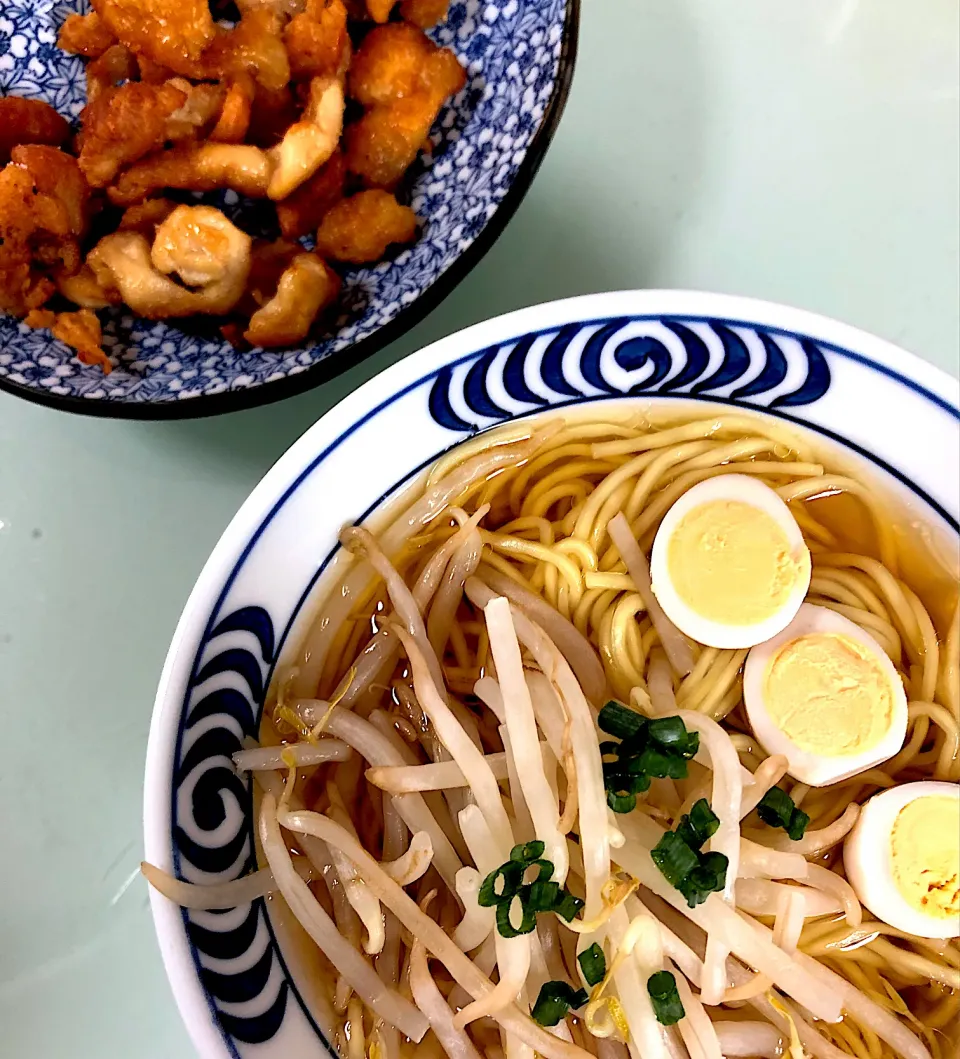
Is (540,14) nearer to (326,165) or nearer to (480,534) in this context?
(326,165)

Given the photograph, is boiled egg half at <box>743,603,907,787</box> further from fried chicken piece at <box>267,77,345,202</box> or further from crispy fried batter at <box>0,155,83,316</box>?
crispy fried batter at <box>0,155,83,316</box>

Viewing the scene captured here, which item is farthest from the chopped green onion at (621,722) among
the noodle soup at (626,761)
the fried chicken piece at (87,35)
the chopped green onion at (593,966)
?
the fried chicken piece at (87,35)

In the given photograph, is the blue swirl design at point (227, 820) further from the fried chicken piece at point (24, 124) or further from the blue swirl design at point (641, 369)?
the fried chicken piece at point (24, 124)

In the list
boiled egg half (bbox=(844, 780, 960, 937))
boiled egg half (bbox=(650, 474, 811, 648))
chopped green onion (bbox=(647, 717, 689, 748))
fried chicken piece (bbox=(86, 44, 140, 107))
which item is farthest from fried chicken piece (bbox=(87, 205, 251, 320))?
boiled egg half (bbox=(844, 780, 960, 937))

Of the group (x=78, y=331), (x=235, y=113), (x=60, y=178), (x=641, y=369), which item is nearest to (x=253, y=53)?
(x=235, y=113)

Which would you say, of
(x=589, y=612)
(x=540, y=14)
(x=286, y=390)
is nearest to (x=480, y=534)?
(x=589, y=612)

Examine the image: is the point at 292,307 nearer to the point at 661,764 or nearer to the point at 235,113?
the point at 235,113
